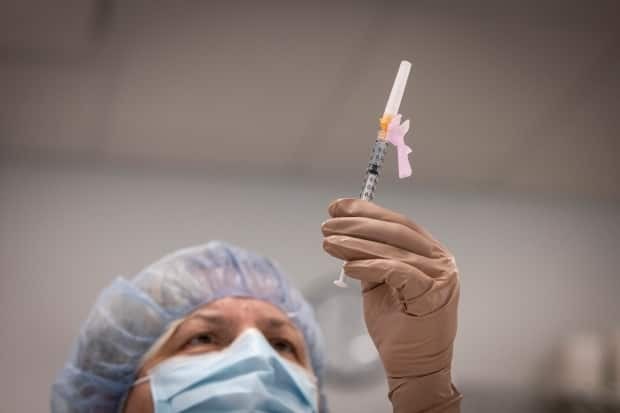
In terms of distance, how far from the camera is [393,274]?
3.68 ft

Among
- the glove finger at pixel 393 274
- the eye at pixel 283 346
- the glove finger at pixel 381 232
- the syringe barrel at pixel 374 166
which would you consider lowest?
the eye at pixel 283 346

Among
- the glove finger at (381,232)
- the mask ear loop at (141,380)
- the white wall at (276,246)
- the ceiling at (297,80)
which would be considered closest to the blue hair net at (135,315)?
the mask ear loop at (141,380)

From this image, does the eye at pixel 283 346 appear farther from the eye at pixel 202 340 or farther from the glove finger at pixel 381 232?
the glove finger at pixel 381 232

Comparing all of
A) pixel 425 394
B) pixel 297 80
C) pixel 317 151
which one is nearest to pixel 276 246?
pixel 317 151

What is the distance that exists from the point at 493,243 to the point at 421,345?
3.29ft

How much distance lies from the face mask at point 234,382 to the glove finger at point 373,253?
369mm

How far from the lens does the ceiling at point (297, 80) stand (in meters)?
1.96

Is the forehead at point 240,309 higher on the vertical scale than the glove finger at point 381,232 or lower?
lower

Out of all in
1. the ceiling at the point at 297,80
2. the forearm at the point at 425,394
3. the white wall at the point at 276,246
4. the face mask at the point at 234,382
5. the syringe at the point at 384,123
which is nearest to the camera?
the syringe at the point at 384,123

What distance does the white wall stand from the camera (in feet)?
5.90

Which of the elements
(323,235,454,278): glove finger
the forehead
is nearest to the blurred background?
the forehead

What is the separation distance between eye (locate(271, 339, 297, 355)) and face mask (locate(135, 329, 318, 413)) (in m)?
0.05

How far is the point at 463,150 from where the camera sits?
7.18ft

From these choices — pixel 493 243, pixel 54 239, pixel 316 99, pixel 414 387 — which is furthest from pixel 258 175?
pixel 414 387
